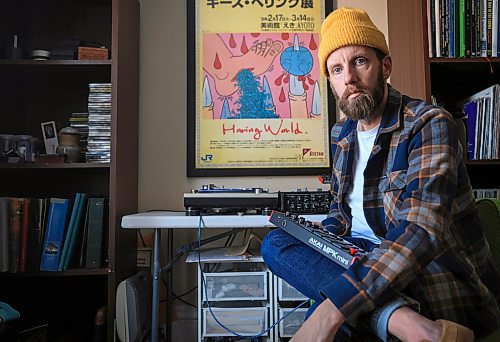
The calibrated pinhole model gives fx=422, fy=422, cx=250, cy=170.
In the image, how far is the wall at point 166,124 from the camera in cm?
183

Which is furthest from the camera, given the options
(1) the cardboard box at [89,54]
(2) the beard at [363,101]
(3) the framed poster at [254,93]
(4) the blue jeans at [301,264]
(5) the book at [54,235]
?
(3) the framed poster at [254,93]

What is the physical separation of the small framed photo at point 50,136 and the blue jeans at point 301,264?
103cm

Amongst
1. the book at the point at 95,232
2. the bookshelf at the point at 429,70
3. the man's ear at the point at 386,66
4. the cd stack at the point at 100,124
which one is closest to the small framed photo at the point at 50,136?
the cd stack at the point at 100,124

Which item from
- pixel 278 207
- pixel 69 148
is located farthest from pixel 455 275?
pixel 69 148

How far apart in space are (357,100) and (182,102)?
103 centimetres

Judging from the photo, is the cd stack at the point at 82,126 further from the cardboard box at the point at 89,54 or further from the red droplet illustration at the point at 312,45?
the red droplet illustration at the point at 312,45

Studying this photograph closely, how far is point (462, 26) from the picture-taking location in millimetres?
1440

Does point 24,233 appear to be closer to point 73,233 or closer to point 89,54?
point 73,233

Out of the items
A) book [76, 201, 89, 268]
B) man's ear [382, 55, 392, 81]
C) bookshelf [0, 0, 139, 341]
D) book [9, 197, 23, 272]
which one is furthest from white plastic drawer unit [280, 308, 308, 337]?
book [9, 197, 23, 272]

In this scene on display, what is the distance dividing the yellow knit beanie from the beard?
8 cm

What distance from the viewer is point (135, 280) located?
4.87ft

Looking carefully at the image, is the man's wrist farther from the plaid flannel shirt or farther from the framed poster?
the framed poster

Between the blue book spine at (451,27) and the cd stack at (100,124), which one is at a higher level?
the blue book spine at (451,27)

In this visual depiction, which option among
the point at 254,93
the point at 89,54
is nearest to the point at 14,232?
the point at 89,54
